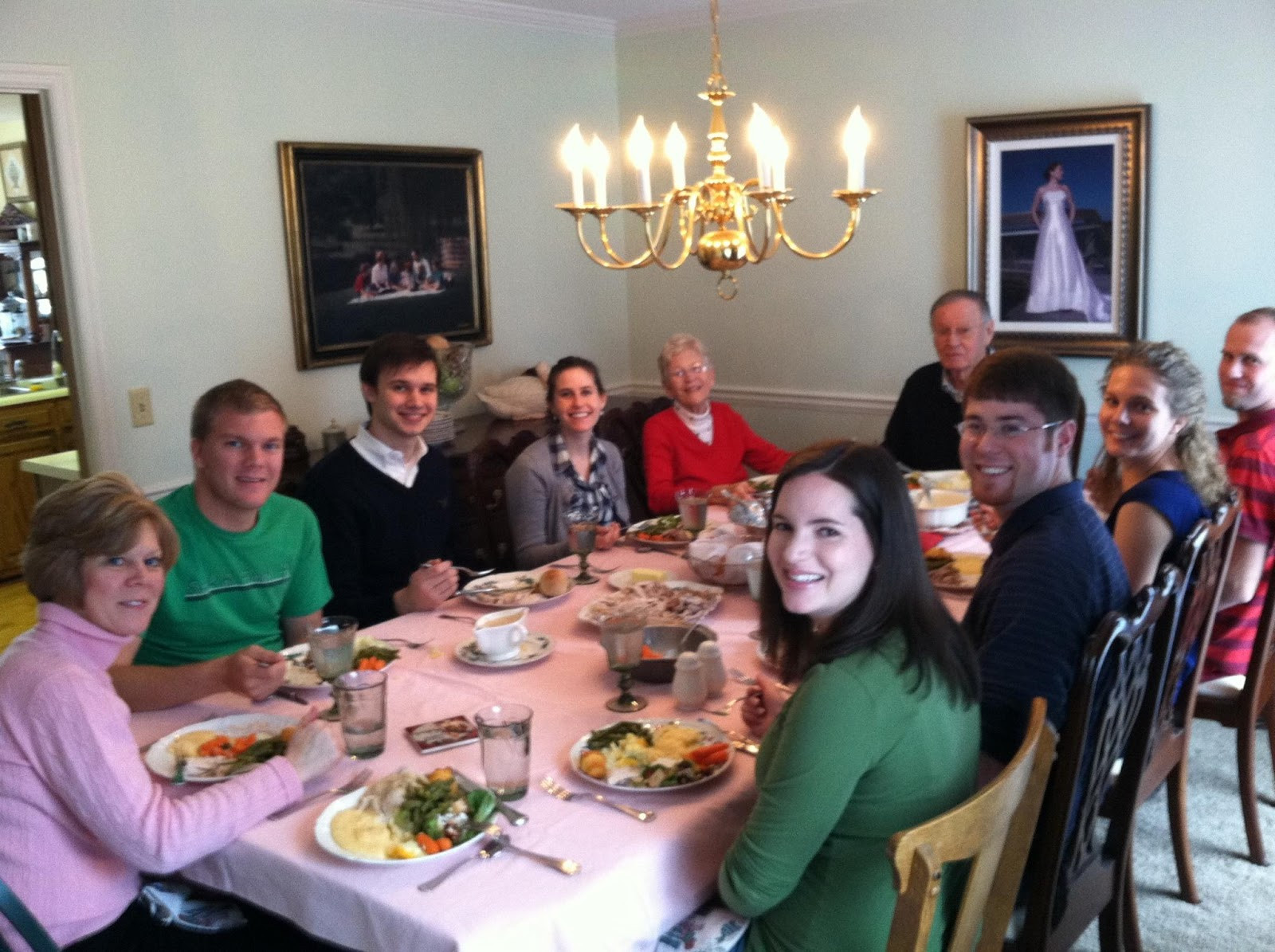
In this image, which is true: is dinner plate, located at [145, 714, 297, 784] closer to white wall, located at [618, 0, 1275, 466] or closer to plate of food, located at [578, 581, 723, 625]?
plate of food, located at [578, 581, 723, 625]

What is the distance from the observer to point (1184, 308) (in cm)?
382

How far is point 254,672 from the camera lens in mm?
1938

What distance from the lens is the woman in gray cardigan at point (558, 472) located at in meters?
3.09

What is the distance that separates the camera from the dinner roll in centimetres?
247

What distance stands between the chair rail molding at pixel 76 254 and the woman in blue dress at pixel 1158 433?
2640mm

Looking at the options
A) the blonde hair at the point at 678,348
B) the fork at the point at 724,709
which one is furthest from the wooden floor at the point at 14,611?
the fork at the point at 724,709

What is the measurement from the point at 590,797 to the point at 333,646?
0.59m

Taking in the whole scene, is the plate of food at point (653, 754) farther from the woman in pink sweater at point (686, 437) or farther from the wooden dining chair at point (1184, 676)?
the woman in pink sweater at point (686, 437)

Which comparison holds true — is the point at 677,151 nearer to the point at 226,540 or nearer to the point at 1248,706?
the point at 226,540

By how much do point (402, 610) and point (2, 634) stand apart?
3160 mm

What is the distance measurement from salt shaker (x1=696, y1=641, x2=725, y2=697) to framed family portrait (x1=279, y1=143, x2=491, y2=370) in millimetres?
2386

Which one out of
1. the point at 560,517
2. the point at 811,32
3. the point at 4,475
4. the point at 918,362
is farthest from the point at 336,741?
the point at 4,475

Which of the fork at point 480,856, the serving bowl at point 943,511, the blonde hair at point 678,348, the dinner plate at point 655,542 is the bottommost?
the fork at point 480,856

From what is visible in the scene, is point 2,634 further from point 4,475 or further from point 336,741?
point 336,741
